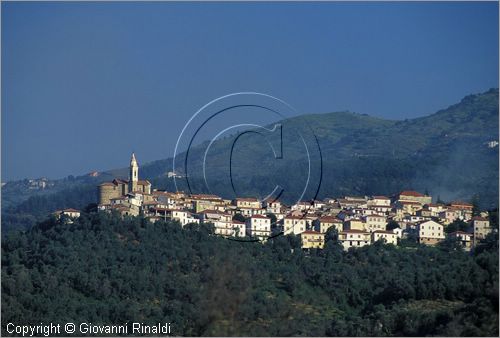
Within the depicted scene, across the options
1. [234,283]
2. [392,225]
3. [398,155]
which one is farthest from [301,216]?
[398,155]

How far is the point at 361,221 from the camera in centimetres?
4228

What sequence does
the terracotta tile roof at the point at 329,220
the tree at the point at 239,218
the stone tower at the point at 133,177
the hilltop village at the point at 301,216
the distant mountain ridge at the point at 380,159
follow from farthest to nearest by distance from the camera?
the distant mountain ridge at the point at 380,159 < the stone tower at the point at 133,177 < the terracotta tile roof at the point at 329,220 < the tree at the point at 239,218 < the hilltop village at the point at 301,216

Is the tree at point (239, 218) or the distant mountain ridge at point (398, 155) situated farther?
the distant mountain ridge at point (398, 155)

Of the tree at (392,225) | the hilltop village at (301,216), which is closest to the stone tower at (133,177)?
the hilltop village at (301,216)

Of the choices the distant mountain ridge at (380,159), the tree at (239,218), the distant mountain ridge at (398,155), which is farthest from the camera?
the distant mountain ridge at (398,155)

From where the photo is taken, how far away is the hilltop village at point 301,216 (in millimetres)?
39719

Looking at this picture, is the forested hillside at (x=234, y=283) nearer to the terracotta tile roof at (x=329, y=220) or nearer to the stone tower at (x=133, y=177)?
the terracotta tile roof at (x=329, y=220)

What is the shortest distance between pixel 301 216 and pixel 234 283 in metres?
25.6

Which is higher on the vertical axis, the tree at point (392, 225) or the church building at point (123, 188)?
the church building at point (123, 188)

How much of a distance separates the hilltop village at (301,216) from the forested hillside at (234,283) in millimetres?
1156

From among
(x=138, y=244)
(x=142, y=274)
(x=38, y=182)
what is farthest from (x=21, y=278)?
(x=38, y=182)

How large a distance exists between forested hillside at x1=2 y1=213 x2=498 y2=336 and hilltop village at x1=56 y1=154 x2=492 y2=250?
116 cm

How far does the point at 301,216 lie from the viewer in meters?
41.5

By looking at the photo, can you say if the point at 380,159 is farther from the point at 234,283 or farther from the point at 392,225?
the point at 234,283
